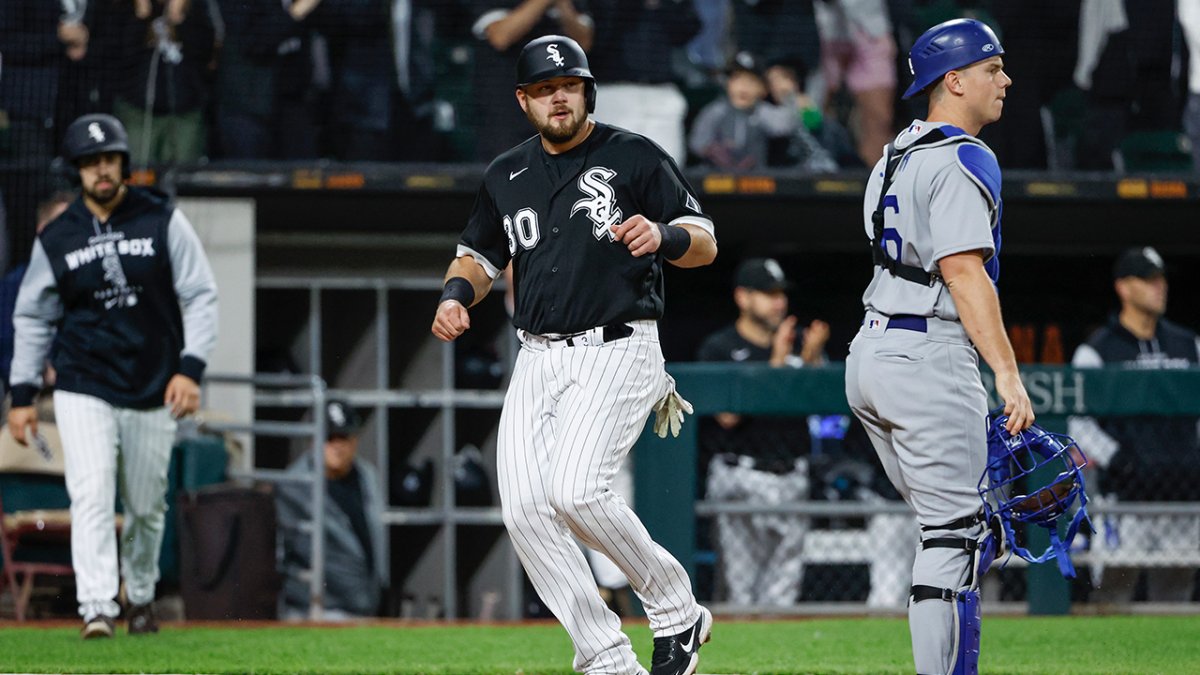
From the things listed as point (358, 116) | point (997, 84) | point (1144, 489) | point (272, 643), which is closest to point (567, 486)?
point (997, 84)

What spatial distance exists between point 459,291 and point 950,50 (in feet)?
4.88

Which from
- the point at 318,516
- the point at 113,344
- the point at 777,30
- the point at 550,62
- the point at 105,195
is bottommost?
the point at 318,516

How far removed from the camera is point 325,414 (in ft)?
32.7

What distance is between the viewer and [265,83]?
11289mm

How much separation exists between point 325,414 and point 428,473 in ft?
7.15

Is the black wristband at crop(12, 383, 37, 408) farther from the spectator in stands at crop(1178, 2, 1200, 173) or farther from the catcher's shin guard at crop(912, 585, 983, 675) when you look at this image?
the spectator in stands at crop(1178, 2, 1200, 173)

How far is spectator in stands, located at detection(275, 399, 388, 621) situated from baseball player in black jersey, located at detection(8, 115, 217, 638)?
2.49m

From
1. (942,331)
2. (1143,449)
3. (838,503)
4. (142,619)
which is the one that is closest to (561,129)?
(942,331)

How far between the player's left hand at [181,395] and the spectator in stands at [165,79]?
4.17 metres

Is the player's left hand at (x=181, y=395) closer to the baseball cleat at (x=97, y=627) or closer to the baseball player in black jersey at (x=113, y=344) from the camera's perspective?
the baseball player in black jersey at (x=113, y=344)

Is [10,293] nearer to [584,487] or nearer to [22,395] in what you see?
[22,395]

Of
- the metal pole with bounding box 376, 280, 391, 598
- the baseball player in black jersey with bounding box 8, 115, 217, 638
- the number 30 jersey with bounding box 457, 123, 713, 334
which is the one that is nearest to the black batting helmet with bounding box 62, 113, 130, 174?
the baseball player in black jersey with bounding box 8, 115, 217, 638

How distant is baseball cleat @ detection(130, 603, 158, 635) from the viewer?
23.6ft

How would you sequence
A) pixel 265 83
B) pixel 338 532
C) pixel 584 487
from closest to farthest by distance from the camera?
1. pixel 584 487
2. pixel 338 532
3. pixel 265 83
